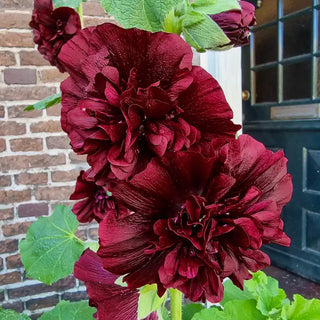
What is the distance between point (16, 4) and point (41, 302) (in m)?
1.20

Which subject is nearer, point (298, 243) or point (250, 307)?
point (250, 307)

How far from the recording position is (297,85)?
6.43 ft

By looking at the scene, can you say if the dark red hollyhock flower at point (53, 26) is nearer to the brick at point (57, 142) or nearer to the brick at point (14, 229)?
the brick at point (57, 142)

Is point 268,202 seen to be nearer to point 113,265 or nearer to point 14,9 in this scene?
point 113,265

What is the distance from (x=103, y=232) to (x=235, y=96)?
5.26 ft

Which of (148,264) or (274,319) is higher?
(148,264)

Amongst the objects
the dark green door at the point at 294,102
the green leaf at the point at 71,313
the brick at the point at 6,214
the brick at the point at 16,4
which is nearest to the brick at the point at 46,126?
the brick at the point at 6,214

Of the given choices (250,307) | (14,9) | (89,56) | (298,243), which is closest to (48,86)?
(14,9)

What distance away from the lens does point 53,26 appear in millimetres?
573

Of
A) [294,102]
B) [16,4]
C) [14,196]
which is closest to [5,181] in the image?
[14,196]

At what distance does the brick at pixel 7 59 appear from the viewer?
4.57ft

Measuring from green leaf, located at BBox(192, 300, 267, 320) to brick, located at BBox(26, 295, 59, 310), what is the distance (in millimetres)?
1150

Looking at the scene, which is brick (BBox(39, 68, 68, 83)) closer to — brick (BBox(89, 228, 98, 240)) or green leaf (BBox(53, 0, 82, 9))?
brick (BBox(89, 228, 98, 240))

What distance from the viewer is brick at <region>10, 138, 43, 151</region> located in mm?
1453
